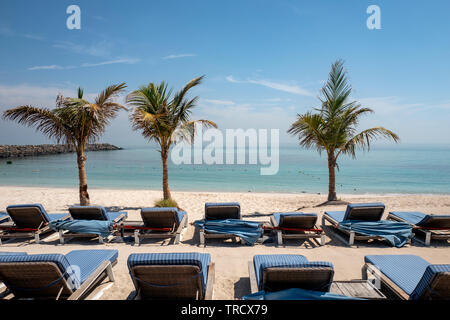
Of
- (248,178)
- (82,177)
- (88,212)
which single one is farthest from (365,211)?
(248,178)

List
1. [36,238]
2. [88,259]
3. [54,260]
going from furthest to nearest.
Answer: [36,238]
[88,259]
[54,260]

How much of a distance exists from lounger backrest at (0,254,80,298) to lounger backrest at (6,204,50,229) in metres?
3.24

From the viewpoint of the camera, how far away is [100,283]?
372cm

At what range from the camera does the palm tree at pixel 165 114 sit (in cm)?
964

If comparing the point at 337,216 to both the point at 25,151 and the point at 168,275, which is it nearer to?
the point at 168,275

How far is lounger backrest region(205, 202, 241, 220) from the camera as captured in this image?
6.07 m

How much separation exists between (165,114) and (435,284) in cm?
877

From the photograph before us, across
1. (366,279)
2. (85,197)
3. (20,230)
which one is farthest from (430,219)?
(85,197)

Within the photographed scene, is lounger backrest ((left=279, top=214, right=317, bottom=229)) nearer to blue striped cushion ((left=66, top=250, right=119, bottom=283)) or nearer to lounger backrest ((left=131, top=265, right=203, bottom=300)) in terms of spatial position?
lounger backrest ((left=131, top=265, right=203, bottom=300))

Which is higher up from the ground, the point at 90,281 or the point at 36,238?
the point at 90,281

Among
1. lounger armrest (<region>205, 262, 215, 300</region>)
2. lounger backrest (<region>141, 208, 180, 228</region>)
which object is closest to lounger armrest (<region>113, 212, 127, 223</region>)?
lounger backrest (<region>141, 208, 180, 228</region>)

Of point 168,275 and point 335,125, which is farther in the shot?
point 335,125

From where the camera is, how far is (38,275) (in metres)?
2.90
